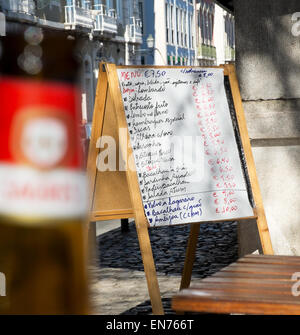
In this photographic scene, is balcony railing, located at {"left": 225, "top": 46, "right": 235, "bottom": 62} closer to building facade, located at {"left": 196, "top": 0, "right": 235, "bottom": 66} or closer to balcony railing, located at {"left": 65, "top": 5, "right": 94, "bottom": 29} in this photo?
building facade, located at {"left": 196, "top": 0, "right": 235, "bottom": 66}

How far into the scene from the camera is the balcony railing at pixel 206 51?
5708cm

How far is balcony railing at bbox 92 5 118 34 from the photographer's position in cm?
3712

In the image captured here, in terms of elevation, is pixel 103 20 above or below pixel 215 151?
above

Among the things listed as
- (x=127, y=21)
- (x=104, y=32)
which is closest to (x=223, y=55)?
(x=127, y=21)

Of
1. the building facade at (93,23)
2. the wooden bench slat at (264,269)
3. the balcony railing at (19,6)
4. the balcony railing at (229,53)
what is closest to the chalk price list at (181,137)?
the wooden bench slat at (264,269)

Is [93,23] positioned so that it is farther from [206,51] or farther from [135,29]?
[206,51]

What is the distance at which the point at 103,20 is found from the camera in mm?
37156

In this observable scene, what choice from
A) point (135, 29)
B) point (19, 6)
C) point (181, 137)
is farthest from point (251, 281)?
point (135, 29)

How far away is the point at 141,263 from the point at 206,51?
53.8 metres

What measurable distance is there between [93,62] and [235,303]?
1423 inches

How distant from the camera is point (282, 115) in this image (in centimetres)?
411

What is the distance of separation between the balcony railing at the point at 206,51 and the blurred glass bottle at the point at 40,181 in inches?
2245

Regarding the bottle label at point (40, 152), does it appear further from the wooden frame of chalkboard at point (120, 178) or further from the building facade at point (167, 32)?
the building facade at point (167, 32)

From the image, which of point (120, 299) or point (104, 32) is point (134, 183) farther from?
point (104, 32)
